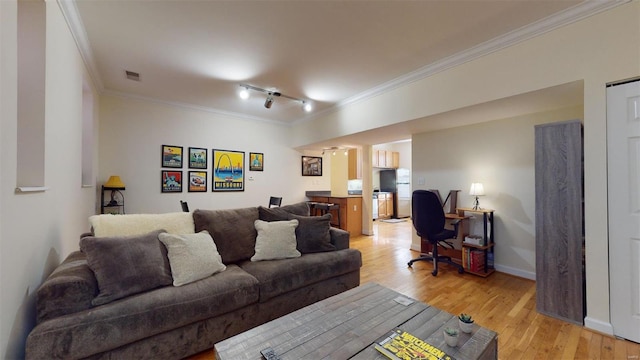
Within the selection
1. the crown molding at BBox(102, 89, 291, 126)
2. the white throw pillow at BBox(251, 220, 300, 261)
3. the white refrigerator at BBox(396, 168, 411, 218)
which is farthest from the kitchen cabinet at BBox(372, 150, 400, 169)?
the white throw pillow at BBox(251, 220, 300, 261)

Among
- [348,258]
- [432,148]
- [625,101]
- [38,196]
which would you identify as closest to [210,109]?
[38,196]

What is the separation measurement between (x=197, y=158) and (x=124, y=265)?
3077 mm

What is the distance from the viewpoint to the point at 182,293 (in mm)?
1676

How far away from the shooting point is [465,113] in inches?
113

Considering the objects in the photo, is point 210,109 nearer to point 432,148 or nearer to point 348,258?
point 348,258

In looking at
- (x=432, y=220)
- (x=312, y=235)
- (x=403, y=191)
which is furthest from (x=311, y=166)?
(x=403, y=191)

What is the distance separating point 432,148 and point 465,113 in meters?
1.22

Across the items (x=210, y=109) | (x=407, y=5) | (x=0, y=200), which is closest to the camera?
(x=0, y=200)

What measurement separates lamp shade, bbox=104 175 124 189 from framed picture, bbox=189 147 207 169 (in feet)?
3.39

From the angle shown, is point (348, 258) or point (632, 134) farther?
point (348, 258)

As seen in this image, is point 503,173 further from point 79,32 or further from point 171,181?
point 171,181

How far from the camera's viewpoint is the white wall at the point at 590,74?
1821 millimetres

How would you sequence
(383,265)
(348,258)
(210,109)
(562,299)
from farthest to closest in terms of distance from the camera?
(210,109) → (383,265) → (348,258) → (562,299)

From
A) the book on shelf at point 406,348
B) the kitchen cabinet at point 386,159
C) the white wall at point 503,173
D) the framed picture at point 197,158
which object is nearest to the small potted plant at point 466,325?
the book on shelf at point 406,348
